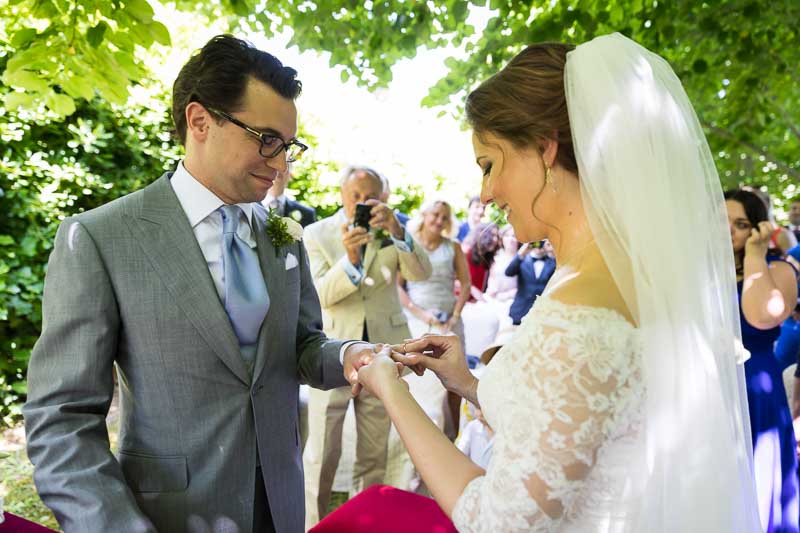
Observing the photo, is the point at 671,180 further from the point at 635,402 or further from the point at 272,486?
the point at 272,486

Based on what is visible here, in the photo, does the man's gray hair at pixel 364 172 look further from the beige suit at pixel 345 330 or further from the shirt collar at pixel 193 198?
the shirt collar at pixel 193 198

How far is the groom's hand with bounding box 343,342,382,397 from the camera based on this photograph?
2018 millimetres

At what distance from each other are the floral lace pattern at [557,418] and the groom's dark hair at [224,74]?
1.24 metres

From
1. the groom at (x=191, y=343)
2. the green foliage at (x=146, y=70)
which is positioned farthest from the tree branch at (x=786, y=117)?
the groom at (x=191, y=343)

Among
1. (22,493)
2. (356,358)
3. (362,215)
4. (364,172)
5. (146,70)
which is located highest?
(146,70)

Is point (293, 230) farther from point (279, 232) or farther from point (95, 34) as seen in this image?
point (95, 34)

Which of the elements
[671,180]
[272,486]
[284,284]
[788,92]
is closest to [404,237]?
[284,284]

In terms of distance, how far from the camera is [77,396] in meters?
1.69

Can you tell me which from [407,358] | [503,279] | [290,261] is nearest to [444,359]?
[407,358]

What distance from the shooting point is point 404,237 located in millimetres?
4582

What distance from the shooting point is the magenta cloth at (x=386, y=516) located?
2.10m

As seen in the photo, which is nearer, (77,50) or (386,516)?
(386,516)

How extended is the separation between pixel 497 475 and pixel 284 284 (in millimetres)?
1086

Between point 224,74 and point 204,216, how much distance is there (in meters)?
0.47
